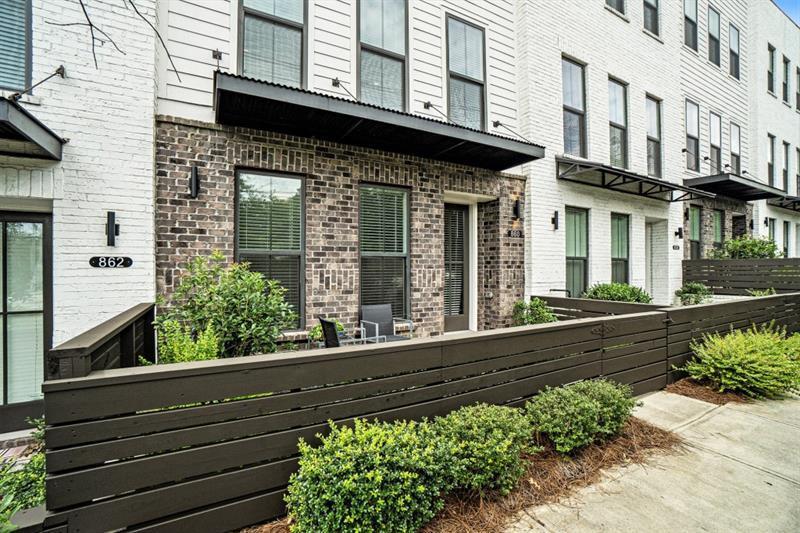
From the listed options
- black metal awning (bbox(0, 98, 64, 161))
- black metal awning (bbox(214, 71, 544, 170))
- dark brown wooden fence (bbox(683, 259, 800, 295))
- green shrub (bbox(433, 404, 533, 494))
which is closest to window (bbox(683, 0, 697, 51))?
dark brown wooden fence (bbox(683, 259, 800, 295))

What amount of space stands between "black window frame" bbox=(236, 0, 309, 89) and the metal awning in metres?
10.5

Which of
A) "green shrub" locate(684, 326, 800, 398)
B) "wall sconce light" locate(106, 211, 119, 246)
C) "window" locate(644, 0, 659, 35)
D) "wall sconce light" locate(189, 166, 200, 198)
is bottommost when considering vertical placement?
"green shrub" locate(684, 326, 800, 398)

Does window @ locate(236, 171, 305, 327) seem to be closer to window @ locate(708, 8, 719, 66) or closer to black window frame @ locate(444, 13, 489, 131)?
black window frame @ locate(444, 13, 489, 131)

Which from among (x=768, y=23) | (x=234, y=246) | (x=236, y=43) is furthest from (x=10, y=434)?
(x=768, y=23)

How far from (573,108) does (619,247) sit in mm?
3548

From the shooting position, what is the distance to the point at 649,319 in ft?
15.2

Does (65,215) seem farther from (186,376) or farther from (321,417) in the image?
(321,417)

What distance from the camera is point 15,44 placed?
138 inches

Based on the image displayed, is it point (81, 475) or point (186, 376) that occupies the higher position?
point (186, 376)

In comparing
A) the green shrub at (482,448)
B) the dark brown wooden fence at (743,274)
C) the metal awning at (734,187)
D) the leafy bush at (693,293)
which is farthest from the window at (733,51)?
the green shrub at (482,448)

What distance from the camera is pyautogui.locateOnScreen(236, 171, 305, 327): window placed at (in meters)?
4.73

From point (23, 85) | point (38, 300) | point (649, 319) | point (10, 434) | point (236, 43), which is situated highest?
point (236, 43)

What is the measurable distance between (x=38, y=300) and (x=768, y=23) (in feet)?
71.8

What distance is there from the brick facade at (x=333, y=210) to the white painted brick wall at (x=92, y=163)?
247 mm
